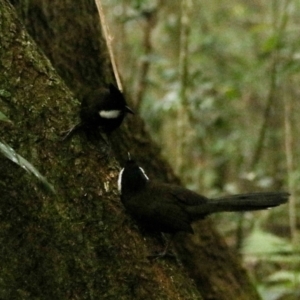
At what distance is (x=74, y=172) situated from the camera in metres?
2.14

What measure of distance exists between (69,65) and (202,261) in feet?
4.82

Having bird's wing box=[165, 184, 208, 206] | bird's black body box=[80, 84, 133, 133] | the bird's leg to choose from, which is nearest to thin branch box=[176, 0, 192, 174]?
bird's black body box=[80, 84, 133, 133]

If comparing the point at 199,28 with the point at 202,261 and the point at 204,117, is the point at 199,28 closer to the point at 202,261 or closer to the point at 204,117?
the point at 204,117

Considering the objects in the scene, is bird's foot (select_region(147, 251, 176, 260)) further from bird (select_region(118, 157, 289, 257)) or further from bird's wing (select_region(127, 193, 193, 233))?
bird's wing (select_region(127, 193, 193, 233))

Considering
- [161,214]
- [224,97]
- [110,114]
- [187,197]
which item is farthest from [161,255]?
[224,97]

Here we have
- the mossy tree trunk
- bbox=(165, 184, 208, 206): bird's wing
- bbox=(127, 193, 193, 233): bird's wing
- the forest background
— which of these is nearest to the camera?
the mossy tree trunk

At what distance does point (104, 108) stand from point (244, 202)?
2.40 ft

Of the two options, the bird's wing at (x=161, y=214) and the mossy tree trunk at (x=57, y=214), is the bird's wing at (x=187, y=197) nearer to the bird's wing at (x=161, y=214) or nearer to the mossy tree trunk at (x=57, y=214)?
the bird's wing at (x=161, y=214)

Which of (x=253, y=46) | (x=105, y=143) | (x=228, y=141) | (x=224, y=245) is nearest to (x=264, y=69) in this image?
(x=228, y=141)

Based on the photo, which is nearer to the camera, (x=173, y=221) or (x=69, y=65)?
(x=173, y=221)

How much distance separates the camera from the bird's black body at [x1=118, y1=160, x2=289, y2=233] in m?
2.27

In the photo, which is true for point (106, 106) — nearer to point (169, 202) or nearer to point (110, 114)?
point (110, 114)

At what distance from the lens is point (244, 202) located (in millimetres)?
2318

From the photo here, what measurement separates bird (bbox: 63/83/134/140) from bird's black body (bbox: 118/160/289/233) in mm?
225
